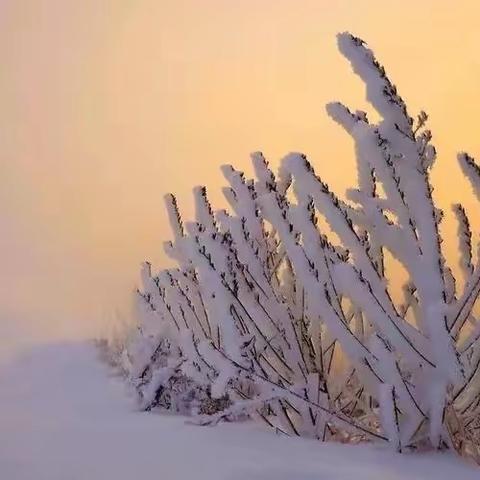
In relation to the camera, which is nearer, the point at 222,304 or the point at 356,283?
the point at 356,283

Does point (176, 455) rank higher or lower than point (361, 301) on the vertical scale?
lower

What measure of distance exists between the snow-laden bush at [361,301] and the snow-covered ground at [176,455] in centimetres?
14

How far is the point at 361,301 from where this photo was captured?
2045 mm

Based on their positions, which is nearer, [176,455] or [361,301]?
[176,455]

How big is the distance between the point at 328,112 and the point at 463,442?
3.77 feet

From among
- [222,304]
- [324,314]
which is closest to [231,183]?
[222,304]

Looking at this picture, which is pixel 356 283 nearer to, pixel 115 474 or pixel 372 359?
pixel 372 359

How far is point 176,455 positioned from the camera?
1.74m

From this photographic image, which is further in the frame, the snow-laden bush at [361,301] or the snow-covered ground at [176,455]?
the snow-laden bush at [361,301]

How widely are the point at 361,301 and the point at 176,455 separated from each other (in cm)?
70

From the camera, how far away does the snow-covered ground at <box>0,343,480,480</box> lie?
1567mm

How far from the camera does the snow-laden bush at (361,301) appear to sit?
2.05 meters

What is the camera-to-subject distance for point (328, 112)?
2.12 metres

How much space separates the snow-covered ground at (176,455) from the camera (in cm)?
157
